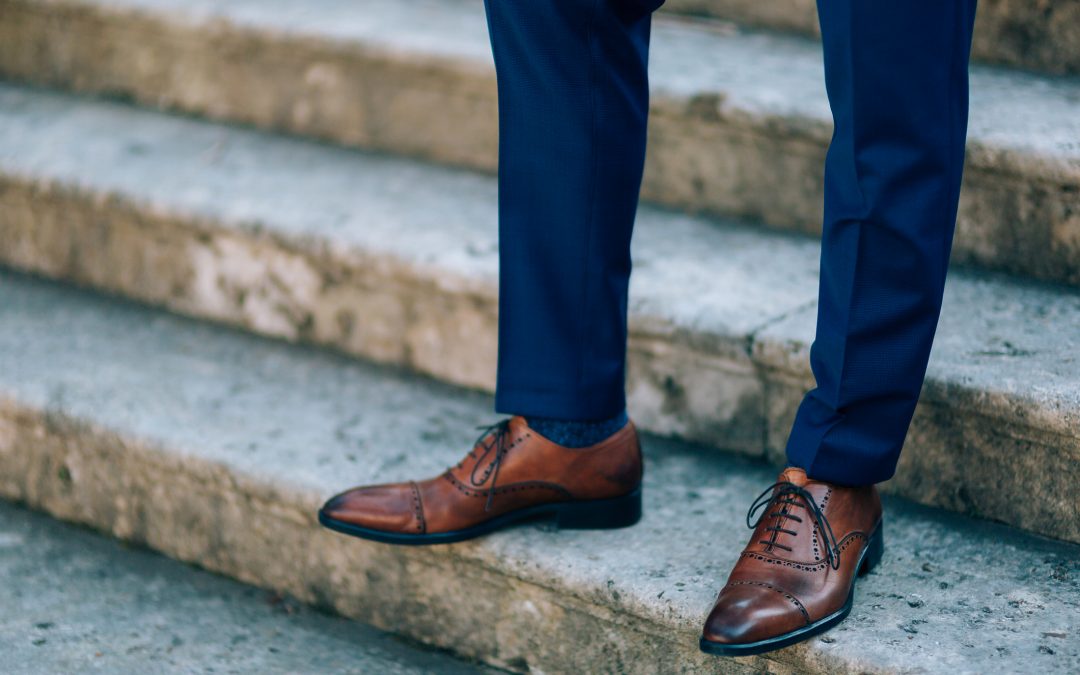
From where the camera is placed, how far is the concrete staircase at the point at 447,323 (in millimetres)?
1527

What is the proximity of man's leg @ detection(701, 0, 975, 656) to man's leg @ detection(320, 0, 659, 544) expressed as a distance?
249 millimetres

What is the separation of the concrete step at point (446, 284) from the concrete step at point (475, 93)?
62 mm

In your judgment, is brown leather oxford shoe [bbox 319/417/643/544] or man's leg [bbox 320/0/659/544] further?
brown leather oxford shoe [bbox 319/417/643/544]

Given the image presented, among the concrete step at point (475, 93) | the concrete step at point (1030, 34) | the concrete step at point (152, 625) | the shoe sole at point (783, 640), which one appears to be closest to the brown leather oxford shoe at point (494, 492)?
the concrete step at point (152, 625)

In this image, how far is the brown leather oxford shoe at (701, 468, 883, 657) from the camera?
132 cm

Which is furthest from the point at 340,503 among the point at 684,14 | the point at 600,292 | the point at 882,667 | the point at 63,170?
the point at 684,14

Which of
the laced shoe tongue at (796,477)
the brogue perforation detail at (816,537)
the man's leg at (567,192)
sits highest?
the man's leg at (567,192)

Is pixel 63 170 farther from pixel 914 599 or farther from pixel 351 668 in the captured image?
pixel 914 599

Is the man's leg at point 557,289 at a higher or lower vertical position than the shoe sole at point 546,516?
higher

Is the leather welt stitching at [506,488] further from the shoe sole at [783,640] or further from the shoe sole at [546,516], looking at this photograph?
the shoe sole at [783,640]

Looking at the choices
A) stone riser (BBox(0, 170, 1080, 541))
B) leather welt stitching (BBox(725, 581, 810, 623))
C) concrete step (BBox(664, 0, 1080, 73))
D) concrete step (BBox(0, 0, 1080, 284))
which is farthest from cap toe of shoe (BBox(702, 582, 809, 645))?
concrete step (BBox(664, 0, 1080, 73))

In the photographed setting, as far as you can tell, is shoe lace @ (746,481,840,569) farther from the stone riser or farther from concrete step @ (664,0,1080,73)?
concrete step @ (664,0,1080,73)

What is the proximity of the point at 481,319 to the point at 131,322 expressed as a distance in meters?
0.68

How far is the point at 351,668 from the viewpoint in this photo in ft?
5.33
